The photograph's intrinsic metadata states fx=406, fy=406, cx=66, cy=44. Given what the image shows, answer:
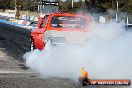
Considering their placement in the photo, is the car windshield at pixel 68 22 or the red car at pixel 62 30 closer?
the red car at pixel 62 30

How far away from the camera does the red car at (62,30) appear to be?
1305 centimetres

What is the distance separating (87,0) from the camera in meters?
22.8

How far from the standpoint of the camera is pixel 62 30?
13367 mm

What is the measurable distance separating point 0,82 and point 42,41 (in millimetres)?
3830

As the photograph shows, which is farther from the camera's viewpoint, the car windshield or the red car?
the car windshield

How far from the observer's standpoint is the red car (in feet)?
42.8

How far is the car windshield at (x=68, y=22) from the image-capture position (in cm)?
1380

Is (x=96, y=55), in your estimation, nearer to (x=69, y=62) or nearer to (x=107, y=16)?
(x=69, y=62)

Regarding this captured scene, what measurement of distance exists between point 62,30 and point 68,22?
0.65 m

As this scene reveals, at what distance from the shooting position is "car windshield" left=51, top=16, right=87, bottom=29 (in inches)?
543

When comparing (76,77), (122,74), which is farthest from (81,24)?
(122,74)

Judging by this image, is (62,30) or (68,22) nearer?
(62,30)

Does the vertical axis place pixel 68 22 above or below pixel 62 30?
above

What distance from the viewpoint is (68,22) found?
45.6ft
